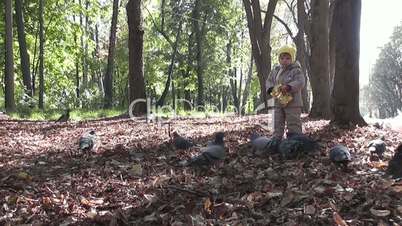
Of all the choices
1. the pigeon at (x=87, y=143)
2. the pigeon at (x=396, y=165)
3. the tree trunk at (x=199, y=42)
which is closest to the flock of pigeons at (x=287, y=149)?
the pigeon at (x=396, y=165)

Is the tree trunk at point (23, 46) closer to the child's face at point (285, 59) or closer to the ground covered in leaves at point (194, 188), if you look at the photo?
the ground covered in leaves at point (194, 188)

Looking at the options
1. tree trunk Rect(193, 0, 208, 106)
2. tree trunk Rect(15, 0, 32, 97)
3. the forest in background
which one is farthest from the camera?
tree trunk Rect(193, 0, 208, 106)

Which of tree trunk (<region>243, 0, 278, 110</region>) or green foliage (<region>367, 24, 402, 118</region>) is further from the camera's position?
green foliage (<region>367, 24, 402, 118</region>)

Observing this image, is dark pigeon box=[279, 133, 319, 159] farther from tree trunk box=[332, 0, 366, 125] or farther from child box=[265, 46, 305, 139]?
tree trunk box=[332, 0, 366, 125]

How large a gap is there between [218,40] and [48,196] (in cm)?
3490

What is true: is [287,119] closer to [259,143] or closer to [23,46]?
[259,143]

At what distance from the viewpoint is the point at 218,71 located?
3878 centimetres

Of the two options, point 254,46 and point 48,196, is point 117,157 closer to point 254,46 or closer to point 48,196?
point 48,196

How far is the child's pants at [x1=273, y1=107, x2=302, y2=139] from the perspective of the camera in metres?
7.42

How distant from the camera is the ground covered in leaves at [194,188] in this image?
4.19 metres

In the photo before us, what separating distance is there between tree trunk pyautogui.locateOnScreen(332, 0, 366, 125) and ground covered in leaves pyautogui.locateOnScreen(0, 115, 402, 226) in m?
0.87

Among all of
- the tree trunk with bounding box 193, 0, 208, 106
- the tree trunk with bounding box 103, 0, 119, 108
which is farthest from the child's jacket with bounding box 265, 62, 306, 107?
the tree trunk with bounding box 193, 0, 208, 106

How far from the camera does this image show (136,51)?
52.6 feet

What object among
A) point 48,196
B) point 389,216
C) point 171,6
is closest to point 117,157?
point 48,196
